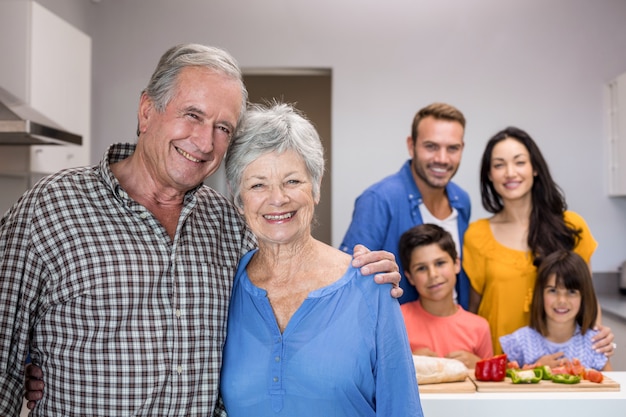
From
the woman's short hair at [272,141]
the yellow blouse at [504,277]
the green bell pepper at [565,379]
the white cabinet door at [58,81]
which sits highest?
the white cabinet door at [58,81]

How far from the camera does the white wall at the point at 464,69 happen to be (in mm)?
4312

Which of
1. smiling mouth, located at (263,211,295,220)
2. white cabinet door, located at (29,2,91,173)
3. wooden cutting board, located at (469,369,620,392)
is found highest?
white cabinet door, located at (29,2,91,173)

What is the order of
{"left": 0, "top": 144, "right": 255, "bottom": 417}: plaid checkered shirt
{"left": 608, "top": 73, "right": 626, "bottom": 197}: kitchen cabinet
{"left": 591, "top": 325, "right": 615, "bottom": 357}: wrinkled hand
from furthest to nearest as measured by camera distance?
{"left": 608, "top": 73, "right": 626, "bottom": 197}: kitchen cabinet → {"left": 591, "top": 325, "right": 615, "bottom": 357}: wrinkled hand → {"left": 0, "top": 144, "right": 255, "bottom": 417}: plaid checkered shirt

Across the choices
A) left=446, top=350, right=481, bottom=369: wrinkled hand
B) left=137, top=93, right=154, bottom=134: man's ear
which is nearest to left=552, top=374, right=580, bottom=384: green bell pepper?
left=446, top=350, right=481, bottom=369: wrinkled hand

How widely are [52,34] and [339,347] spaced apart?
250 centimetres

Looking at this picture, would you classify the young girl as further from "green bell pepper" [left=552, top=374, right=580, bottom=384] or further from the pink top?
"green bell pepper" [left=552, top=374, right=580, bottom=384]

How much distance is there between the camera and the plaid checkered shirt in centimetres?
130

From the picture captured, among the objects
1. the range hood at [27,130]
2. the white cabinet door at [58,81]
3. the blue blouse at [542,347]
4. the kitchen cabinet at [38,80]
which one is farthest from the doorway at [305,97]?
the blue blouse at [542,347]

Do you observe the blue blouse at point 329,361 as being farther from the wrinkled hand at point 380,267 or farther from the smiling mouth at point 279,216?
the smiling mouth at point 279,216

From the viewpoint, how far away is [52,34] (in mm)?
3248

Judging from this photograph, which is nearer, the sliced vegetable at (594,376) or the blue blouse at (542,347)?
the sliced vegetable at (594,376)

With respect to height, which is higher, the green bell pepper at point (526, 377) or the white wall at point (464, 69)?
the white wall at point (464, 69)

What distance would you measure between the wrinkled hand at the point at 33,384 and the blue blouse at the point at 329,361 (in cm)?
34

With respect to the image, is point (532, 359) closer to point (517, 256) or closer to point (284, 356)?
point (517, 256)
